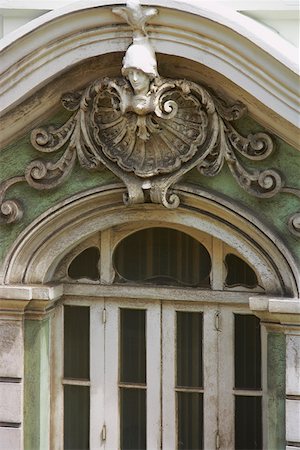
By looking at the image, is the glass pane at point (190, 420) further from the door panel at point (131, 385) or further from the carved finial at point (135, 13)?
the carved finial at point (135, 13)

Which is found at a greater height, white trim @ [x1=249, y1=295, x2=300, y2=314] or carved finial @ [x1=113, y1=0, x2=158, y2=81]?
carved finial @ [x1=113, y1=0, x2=158, y2=81]

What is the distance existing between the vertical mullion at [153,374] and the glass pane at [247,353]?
513 mm

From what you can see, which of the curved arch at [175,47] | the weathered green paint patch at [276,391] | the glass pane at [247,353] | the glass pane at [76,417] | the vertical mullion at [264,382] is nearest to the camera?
the curved arch at [175,47]

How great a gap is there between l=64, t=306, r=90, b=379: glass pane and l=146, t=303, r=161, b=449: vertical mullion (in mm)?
428

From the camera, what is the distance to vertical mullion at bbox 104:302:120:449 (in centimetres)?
639

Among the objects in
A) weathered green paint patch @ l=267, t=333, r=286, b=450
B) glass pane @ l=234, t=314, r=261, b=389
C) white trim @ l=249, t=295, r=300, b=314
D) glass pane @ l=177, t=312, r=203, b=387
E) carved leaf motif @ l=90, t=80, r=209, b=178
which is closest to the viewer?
white trim @ l=249, t=295, r=300, b=314

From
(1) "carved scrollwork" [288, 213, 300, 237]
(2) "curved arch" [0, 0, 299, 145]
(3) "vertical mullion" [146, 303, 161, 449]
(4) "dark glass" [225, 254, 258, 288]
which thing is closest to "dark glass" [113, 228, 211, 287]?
(4) "dark glass" [225, 254, 258, 288]

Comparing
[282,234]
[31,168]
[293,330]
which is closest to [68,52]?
[31,168]

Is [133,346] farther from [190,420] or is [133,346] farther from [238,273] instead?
[238,273]

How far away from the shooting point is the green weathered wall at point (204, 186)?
5766mm

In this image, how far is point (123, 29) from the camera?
5.69 m

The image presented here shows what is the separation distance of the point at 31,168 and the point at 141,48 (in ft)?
3.55

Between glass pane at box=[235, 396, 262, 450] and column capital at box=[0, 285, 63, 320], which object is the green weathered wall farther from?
glass pane at box=[235, 396, 262, 450]

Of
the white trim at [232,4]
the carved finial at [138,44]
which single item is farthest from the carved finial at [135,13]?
the white trim at [232,4]
